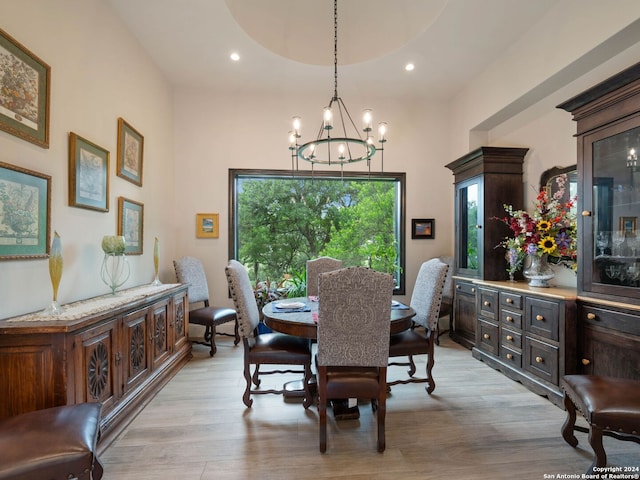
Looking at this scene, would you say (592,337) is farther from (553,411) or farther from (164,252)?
(164,252)

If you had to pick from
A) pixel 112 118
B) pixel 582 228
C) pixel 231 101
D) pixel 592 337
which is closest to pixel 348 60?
pixel 231 101

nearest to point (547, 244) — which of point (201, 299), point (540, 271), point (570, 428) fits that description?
point (540, 271)

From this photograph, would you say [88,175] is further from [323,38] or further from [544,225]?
[544,225]

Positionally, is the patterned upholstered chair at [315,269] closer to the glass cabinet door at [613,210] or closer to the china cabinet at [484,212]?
the china cabinet at [484,212]

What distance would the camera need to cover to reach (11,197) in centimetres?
183

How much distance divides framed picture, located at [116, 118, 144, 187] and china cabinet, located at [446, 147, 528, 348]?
12.6 feet

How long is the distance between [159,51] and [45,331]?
3351mm

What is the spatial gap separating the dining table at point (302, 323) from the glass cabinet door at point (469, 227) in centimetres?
172

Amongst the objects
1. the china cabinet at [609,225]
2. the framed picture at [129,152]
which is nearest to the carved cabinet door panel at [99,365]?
the framed picture at [129,152]

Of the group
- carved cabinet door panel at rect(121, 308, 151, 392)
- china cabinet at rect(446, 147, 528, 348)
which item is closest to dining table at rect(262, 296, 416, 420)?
carved cabinet door panel at rect(121, 308, 151, 392)

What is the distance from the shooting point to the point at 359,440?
2084 mm

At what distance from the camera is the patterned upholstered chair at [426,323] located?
2590 millimetres

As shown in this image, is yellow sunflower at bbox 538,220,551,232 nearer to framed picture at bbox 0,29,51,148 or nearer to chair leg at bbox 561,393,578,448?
chair leg at bbox 561,393,578,448

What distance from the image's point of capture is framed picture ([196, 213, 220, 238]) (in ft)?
14.7
